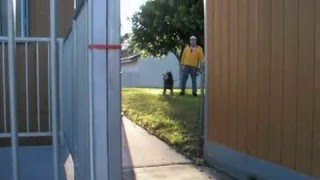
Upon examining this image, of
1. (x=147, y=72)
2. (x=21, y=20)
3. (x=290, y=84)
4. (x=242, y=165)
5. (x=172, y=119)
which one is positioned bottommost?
(x=242, y=165)

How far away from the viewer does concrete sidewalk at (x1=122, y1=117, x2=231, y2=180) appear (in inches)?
256

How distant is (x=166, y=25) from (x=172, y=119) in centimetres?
1610

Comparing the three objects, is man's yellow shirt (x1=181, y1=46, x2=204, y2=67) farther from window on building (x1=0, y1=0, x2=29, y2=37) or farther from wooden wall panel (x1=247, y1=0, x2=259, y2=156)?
wooden wall panel (x1=247, y1=0, x2=259, y2=156)

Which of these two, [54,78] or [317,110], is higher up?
[54,78]

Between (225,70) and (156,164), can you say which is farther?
(156,164)

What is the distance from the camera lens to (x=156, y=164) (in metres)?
7.25

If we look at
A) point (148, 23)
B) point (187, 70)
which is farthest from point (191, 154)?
point (148, 23)

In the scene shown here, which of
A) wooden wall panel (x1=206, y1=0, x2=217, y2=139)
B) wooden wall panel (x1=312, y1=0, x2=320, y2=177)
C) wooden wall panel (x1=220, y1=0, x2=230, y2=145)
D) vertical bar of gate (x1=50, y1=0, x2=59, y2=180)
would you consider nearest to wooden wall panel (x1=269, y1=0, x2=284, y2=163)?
wooden wall panel (x1=312, y1=0, x2=320, y2=177)

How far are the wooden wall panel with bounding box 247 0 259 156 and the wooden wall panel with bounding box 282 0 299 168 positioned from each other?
2.06ft

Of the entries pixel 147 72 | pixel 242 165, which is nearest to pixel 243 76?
pixel 242 165

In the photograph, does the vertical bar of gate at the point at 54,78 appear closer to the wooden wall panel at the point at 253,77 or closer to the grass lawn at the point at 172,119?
the wooden wall panel at the point at 253,77

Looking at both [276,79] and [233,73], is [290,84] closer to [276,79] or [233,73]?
[276,79]

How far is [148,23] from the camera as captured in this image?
27.5 m

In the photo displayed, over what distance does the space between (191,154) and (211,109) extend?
1.07 meters
